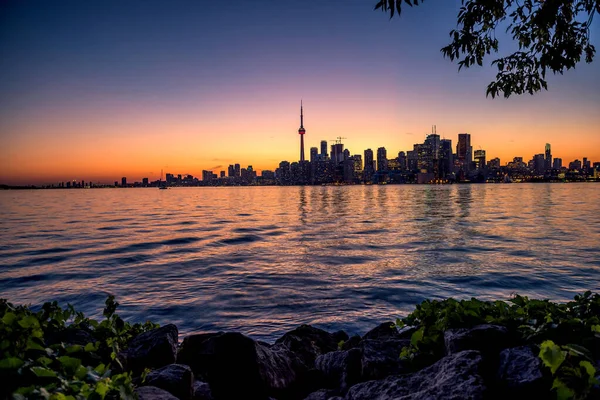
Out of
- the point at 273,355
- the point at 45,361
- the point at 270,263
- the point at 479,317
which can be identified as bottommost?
the point at 270,263

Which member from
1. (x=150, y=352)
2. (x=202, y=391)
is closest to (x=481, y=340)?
(x=202, y=391)

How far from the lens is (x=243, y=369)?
481cm

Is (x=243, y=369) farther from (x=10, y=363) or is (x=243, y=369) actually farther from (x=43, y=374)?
(x=10, y=363)

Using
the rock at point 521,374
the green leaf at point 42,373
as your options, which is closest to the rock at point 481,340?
the rock at point 521,374

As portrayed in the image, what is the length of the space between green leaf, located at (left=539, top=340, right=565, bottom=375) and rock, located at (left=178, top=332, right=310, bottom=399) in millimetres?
3289

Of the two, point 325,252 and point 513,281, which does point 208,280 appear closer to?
point 325,252

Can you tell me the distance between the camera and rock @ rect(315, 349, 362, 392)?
4715mm

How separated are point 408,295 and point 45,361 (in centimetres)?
1086

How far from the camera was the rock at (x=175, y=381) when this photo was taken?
3.95 m

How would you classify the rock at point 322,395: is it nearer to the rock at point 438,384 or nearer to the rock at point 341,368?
the rock at point 341,368

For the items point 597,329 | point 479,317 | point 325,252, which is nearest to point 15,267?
point 325,252

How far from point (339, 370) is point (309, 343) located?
1.91 meters

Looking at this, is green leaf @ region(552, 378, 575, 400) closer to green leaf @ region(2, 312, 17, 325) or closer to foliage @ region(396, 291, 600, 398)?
foliage @ region(396, 291, 600, 398)

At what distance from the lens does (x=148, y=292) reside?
41.8ft
